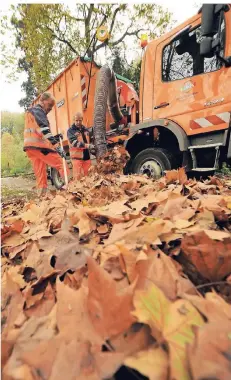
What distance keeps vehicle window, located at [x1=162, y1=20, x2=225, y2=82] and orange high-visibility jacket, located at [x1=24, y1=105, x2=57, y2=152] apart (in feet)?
7.05

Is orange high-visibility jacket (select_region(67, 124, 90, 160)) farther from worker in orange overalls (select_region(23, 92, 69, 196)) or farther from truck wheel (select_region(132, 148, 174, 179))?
truck wheel (select_region(132, 148, 174, 179))

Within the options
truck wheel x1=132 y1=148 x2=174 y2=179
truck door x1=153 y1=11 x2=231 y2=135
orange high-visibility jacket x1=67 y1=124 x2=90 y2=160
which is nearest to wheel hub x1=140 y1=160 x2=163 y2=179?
truck wheel x1=132 y1=148 x2=174 y2=179

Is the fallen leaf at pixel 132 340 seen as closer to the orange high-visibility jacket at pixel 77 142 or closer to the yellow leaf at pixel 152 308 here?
the yellow leaf at pixel 152 308

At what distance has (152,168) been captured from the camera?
3686mm

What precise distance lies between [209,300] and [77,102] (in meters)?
5.84

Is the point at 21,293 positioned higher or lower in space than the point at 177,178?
lower

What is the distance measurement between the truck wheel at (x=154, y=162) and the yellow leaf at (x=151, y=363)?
3185 millimetres

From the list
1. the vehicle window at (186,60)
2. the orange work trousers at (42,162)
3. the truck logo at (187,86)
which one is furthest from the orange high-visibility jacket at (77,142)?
the truck logo at (187,86)

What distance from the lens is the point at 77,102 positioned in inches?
228

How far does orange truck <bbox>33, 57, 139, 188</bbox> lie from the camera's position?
504 cm

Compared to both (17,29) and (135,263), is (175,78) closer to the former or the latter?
(135,263)

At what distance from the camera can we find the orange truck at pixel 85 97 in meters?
5.04

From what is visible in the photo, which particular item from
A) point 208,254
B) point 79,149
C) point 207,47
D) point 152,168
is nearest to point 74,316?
point 208,254

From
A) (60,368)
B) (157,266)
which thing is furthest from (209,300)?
(60,368)
